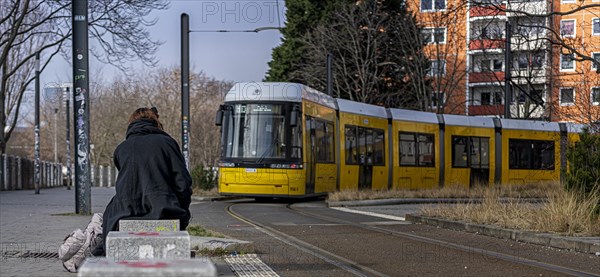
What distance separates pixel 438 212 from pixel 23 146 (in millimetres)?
93316

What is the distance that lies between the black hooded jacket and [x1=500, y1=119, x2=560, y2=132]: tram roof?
28.0 m

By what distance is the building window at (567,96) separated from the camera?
20.1 meters

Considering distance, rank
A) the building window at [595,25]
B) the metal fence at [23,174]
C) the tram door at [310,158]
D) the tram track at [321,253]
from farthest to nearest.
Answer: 1. the metal fence at [23,174]
2. the tram door at [310,158]
3. the building window at [595,25]
4. the tram track at [321,253]

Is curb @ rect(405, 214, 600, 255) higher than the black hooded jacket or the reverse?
the reverse

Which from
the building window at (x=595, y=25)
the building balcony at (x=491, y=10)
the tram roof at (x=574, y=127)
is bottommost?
the tram roof at (x=574, y=127)

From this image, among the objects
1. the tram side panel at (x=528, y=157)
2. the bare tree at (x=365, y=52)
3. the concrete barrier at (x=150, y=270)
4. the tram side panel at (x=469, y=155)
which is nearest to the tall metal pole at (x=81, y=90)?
the concrete barrier at (x=150, y=270)

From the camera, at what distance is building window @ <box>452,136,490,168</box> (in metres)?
32.4

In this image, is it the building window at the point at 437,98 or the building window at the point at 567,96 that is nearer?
the building window at the point at 567,96

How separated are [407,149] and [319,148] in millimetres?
5919

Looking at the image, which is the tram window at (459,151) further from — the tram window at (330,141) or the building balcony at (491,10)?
the building balcony at (491,10)

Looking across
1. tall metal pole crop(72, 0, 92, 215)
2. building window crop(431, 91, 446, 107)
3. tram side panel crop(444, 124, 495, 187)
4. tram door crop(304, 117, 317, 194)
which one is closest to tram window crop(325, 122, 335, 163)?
tram door crop(304, 117, 317, 194)

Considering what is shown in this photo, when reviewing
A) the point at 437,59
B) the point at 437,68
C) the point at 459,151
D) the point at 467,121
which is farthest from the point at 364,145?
the point at 437,68

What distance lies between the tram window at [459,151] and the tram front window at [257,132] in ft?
33.5

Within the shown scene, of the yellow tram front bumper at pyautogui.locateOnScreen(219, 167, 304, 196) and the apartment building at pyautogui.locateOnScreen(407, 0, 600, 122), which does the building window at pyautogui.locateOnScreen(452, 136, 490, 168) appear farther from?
the yellow tram front bumper at pyautogui.locateOnScreen(219, 167, 304, 196)
